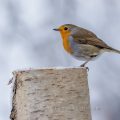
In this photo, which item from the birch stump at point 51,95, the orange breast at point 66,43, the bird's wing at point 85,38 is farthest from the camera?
the bird's wing at point 85,38

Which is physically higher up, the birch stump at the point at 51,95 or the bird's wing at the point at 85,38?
the bird's wing at the point at 85,38

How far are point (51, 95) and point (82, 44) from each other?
1.64 m

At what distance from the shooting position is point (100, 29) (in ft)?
20.2

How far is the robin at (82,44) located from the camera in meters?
4.47

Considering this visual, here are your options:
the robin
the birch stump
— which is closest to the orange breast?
the robin

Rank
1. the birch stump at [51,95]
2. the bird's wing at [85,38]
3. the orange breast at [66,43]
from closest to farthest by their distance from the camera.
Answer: the birch stump at [51,95] < the orange breast at [66,43] < the bird's wing at [85,38]

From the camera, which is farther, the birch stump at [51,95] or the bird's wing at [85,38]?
the bird's wing at [85,38]

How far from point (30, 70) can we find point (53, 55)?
8.75ft

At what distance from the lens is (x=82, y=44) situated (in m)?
4.61

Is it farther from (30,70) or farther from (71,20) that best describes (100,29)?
(30,70)

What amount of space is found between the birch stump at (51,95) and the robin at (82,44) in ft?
4.41

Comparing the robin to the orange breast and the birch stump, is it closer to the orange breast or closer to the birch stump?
the orange breast

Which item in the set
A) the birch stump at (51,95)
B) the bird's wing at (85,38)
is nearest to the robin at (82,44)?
the bird's wing at (85,38)

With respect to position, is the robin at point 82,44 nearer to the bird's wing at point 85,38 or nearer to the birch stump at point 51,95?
the bird's wing at point 85,38
